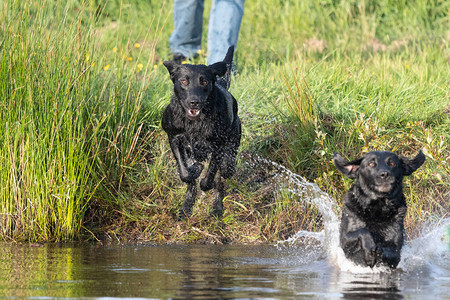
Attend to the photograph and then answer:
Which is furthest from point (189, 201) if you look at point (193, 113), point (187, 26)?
point (187, 26)

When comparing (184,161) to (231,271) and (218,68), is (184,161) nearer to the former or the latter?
(218,68)

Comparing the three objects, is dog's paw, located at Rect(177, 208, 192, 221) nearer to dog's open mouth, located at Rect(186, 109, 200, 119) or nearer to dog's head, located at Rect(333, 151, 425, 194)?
dog's open mouth, located at Rect(186, 109, 200, 119)

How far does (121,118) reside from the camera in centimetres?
754

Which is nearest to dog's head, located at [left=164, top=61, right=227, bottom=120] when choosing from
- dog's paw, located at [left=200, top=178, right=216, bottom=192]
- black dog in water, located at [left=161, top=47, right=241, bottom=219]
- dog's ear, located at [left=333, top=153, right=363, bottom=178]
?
black dog in water, located at [left=161, top=47, right=241, bottom=219]

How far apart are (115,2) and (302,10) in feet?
12.0

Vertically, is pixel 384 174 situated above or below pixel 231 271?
above

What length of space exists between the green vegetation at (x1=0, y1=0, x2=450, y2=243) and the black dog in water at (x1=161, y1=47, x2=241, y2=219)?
0.29m

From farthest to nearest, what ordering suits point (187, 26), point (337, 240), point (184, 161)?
point (187, 26) → point (184, 161) → point (337, 240)

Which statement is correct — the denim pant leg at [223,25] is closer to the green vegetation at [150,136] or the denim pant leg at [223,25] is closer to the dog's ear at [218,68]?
the green vegetation at [150,136]

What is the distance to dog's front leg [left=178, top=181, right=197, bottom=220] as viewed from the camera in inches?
285

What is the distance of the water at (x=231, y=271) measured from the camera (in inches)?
183

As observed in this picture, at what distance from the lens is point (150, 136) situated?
8.02 metres

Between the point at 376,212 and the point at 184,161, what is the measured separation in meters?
2.01

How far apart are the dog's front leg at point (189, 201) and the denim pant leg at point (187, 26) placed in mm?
3270
